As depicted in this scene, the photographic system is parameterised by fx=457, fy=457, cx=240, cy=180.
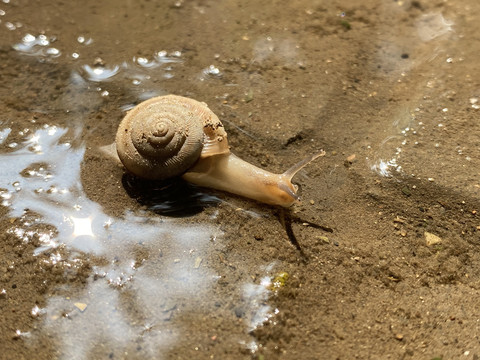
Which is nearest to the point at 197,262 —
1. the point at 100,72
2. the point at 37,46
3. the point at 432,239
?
the point at 432,239

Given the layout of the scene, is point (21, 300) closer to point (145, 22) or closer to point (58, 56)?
point (58, 56)

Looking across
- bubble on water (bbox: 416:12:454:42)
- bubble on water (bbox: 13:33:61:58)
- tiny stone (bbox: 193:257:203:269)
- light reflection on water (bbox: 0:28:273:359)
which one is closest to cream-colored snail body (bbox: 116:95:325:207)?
light reflection on water (bbox: 0:28:273:359)

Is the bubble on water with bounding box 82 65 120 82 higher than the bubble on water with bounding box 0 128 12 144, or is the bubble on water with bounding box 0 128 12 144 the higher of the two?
the bubble on water with bounding box 82 65 120 82

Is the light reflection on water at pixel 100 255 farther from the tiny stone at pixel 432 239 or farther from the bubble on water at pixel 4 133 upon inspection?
the tiny stone at pixel 432 239

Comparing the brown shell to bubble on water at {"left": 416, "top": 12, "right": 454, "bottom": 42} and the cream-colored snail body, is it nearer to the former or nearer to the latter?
the cream-colored snail body

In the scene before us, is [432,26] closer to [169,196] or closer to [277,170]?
[277,170]

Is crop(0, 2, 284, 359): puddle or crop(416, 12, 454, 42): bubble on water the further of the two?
crop(416, 12, 454, 42): bubble on water

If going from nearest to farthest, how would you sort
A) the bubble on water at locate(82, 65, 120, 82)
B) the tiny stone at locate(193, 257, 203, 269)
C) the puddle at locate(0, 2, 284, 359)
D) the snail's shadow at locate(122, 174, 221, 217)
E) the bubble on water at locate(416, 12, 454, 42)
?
the puddle at locate(0, 2, 284, 359), the tiny stone at locate(193, 257, 203, 269), the snail's shadow at locate(122, 174, 221, 217), the bubble on water at locate(82, 65, 120, 82), the bubble on water at locate(416, 12, 454, 42)

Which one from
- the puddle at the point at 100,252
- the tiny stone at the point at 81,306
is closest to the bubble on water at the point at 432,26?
the puddle at the point at 100,252
